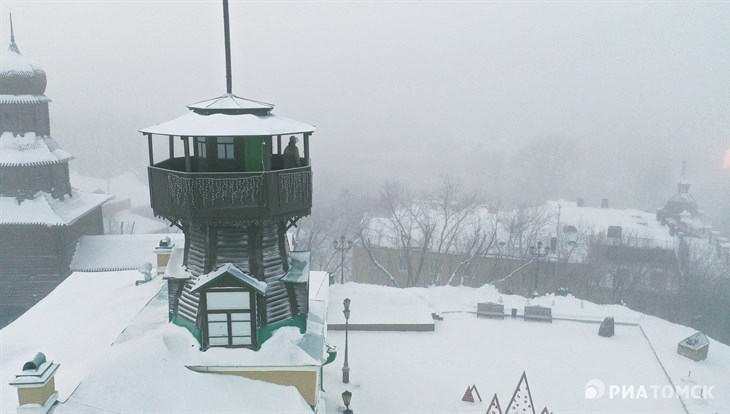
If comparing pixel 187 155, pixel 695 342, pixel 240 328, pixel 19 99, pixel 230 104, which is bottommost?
pixel 695 342

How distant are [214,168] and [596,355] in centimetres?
1602

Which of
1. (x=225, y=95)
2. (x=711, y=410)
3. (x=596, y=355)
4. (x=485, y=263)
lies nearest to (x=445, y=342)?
(x=596, y=355)

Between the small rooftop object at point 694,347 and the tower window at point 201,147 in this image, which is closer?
the tower window at point 201,147

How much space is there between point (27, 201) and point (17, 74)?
6.32 metres

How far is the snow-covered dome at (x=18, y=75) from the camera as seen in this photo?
24578 mm

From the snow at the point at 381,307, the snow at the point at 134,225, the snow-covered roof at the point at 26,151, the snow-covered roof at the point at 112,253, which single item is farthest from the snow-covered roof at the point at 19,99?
the snow at the point at 134,225

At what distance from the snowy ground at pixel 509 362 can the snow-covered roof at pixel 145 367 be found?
175 inches

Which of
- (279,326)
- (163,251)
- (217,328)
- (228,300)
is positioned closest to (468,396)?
(279,326)

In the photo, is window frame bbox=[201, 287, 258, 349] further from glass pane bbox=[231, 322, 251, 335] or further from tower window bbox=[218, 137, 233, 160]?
tower window bbox=[218, 137, 233, 160]

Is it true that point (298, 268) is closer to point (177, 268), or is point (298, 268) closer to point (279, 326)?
point (279, 326)

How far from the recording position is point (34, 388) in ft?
30.1

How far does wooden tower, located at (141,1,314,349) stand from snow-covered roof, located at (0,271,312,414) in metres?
0.45

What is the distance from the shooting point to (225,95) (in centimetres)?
1138

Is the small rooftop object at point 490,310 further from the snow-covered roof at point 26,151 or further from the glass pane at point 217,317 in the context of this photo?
the snow-covered roof at point 26,151
